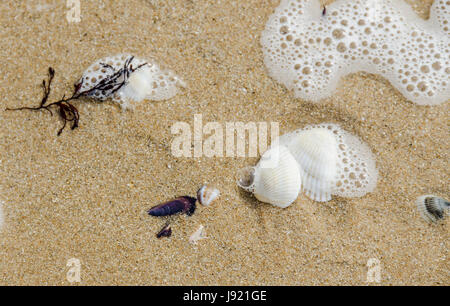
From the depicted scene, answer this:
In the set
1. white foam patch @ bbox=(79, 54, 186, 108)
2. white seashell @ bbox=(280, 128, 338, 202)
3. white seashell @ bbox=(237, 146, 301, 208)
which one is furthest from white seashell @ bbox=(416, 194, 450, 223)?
white foam patch @ bbox=(79, 54, 186, 108)

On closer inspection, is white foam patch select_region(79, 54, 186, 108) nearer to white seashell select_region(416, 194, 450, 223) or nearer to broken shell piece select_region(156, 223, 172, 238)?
broken shell piece select_region(156, 223, 172, 238)

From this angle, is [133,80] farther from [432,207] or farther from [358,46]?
[432,207]

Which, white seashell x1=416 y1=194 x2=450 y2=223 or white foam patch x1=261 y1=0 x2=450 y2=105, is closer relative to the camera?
white seashell x1=416 y1=194 x2=450 y2=223

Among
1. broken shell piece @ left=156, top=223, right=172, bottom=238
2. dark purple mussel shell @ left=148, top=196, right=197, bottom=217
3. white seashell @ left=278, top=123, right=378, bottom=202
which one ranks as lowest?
broken shell piece @ left=156, top=223, right=172, bottom=238

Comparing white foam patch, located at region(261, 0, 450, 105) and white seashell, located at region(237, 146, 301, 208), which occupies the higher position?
white foam patch, located at region(261, 0, 450, 105)

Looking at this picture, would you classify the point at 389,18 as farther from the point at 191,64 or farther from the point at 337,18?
the point at 191,64
